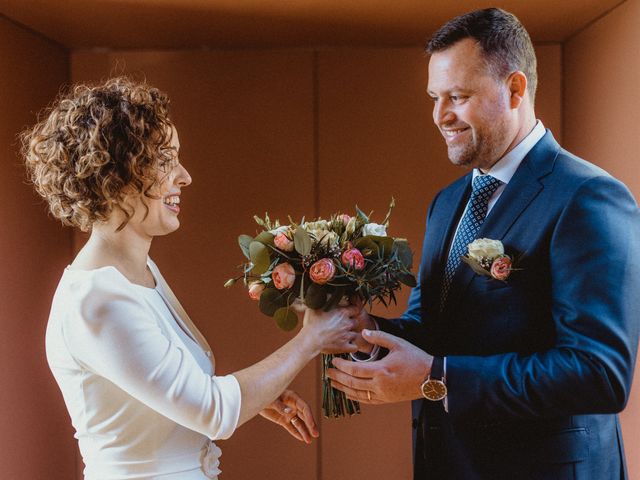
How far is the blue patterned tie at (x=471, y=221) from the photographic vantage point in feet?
6.88

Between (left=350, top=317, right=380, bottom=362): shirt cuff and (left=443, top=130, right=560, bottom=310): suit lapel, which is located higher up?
(left=443, top=130, right=560, bottom=310): suit lapel

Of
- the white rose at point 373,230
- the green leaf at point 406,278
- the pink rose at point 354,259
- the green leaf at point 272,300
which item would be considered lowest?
the green leaf at point 272,300

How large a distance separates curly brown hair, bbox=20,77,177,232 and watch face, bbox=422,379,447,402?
3.18 feet

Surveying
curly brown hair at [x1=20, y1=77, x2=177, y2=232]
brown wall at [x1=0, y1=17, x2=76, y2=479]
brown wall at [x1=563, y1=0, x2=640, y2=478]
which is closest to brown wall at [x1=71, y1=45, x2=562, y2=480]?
brown wall at [x1=563, y1=0, x2=640, y2=478]

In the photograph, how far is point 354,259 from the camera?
1945mm

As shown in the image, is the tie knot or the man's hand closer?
the man's hand

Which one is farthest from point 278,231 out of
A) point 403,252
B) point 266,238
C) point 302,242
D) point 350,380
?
point 350,380

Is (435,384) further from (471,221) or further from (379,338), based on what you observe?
(471,221)

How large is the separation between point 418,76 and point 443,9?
0.65 meters

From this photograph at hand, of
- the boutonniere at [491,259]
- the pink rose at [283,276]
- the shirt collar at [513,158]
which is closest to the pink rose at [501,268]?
the boutonniere at [491,259]

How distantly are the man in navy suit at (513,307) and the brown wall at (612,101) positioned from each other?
3.83 ft

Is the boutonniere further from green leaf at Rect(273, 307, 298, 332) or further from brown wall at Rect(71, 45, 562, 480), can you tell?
brown wall at Rect(71, 45, 562, 480)

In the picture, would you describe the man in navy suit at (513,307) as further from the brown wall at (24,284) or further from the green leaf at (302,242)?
the brown wall at (24,284)

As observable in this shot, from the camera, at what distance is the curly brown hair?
1.77 m
